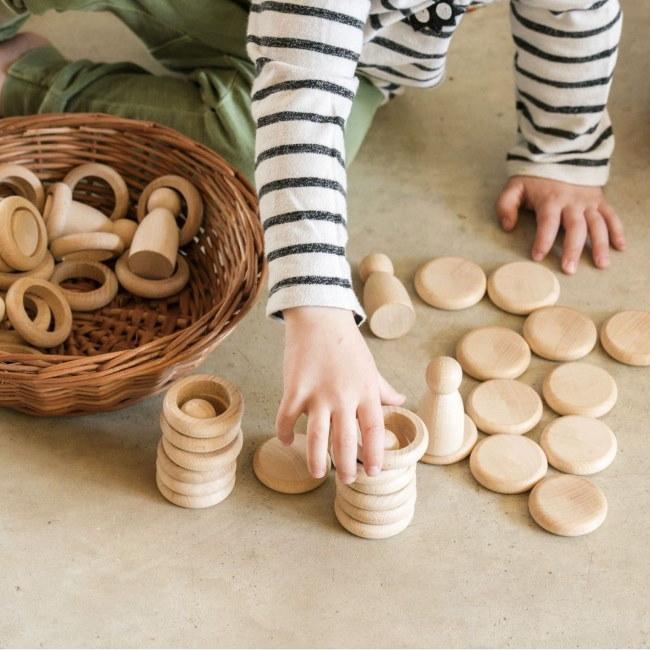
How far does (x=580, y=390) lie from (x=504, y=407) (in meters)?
0.09

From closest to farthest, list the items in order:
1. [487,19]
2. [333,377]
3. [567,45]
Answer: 1. [333,377]
2. [567,45]
3. [487,19]

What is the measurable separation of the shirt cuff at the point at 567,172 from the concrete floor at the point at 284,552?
0.19 meters

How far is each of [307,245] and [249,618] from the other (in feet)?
1.08

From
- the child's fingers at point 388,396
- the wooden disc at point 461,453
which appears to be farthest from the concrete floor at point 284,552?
the child's fingers at point 388,396

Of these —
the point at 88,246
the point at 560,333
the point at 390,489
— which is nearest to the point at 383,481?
the point at 390,489

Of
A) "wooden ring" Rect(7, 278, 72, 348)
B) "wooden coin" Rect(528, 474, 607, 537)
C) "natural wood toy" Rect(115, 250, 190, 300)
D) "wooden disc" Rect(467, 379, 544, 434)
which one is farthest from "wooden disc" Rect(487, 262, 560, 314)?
"wooden ring" Rect(7, 278, 72, 348)

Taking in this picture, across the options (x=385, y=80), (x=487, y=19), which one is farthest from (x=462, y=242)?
(x=487, y=19)

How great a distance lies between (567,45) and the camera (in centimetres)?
126

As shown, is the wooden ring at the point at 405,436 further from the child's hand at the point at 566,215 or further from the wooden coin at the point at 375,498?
the child's hand at the point at 566,215

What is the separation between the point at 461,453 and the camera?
3.45ft

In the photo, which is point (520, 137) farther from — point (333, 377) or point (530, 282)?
point (333, 377)

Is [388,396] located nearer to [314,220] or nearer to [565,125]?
[314,220]

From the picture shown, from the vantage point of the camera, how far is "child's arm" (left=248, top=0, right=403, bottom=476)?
89cm

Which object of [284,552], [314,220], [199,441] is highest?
[314,220]
